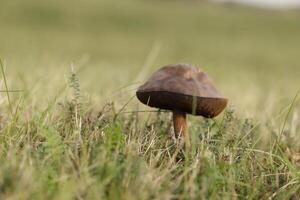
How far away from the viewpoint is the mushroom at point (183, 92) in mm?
2475

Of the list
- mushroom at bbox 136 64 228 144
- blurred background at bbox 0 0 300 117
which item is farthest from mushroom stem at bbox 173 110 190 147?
blurred background at bbox 0 0 300 117

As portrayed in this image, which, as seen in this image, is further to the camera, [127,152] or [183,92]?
[183,92]

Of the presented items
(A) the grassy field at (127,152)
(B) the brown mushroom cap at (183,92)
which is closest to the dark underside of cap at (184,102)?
(B) the brown mushroom cap at (183,92)

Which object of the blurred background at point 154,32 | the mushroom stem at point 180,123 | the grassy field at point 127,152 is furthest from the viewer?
the blurred background at point 154,32

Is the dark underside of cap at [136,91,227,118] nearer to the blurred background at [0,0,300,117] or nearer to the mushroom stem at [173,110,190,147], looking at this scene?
the mushroom stem at [173,110,190,147]

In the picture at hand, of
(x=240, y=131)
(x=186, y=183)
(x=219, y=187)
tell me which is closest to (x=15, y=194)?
(x=186, y=183)

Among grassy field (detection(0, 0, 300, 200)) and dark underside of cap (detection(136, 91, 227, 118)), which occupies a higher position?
dark underside of cap (detection(136, 91, 227, 118))

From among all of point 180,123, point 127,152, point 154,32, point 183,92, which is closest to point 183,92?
point 183,92

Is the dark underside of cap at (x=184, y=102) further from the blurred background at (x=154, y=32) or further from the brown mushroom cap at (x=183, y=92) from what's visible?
the blurred background at (x=154, y=32)

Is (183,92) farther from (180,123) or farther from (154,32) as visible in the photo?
(154,32)

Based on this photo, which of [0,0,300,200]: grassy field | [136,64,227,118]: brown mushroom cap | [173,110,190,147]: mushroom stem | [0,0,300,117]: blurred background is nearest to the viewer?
[0,0,300,200]: grassy field

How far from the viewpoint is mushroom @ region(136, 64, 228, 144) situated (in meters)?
2.47

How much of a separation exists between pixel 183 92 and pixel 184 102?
2.0 inches

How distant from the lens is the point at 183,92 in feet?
8.06
